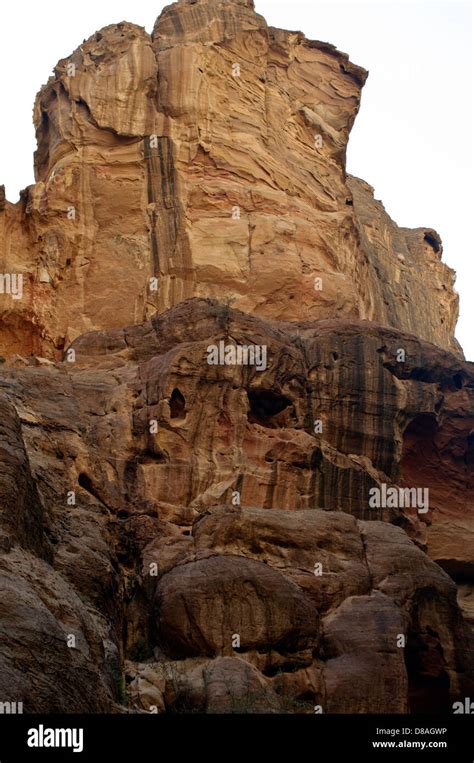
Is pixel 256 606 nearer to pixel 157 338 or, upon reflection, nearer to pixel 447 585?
pixel 447 585

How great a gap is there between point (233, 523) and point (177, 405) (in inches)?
303

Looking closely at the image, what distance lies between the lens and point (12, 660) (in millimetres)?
20734

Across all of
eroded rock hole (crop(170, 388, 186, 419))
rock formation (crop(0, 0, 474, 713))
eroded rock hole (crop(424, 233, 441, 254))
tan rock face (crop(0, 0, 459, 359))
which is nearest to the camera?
rock formation (crop(0, 0, 474, 713))

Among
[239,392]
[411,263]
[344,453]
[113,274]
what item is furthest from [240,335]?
[411,263]

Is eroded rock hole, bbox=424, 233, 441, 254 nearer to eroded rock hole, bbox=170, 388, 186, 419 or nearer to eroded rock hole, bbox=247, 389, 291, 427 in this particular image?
eroded rock hole, bbox=247, 389, 291, 427

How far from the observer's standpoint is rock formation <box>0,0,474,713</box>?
1209 inches

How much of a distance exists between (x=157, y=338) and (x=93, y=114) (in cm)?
1561

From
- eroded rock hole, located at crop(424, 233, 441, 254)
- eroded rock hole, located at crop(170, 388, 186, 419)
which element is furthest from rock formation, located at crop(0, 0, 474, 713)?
eroded rock hole, located at crop(424, 233, 441, 254)

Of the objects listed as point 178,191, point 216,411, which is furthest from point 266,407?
point 178,191

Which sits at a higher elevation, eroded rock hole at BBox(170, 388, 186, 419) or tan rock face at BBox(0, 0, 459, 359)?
tan rock face at BBox(0, 0, 459, 359)

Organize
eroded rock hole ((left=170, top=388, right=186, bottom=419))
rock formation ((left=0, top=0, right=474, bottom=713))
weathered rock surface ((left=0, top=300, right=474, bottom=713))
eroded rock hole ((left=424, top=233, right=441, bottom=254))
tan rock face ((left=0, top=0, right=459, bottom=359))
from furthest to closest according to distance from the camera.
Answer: eroded rock hole ((left=424, top=233, right=441, bottom=254))
tan rock face ((left=0, top=0, right=459, bottom=359))
eroded rock hole ((left=170, top=388, right=186, bottom=419))
rock formation ((left=0, top=0, right=474, bottom=713))
weathered rock surface ((left=0, top=300, right=474, bottom=713))

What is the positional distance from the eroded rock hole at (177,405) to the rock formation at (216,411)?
0.22 feet

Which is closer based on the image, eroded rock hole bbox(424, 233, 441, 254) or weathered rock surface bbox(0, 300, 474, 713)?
weathered rock surface bbox(0, 300, 474, 713)

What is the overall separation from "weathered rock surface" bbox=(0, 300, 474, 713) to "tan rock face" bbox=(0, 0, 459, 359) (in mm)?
6686
